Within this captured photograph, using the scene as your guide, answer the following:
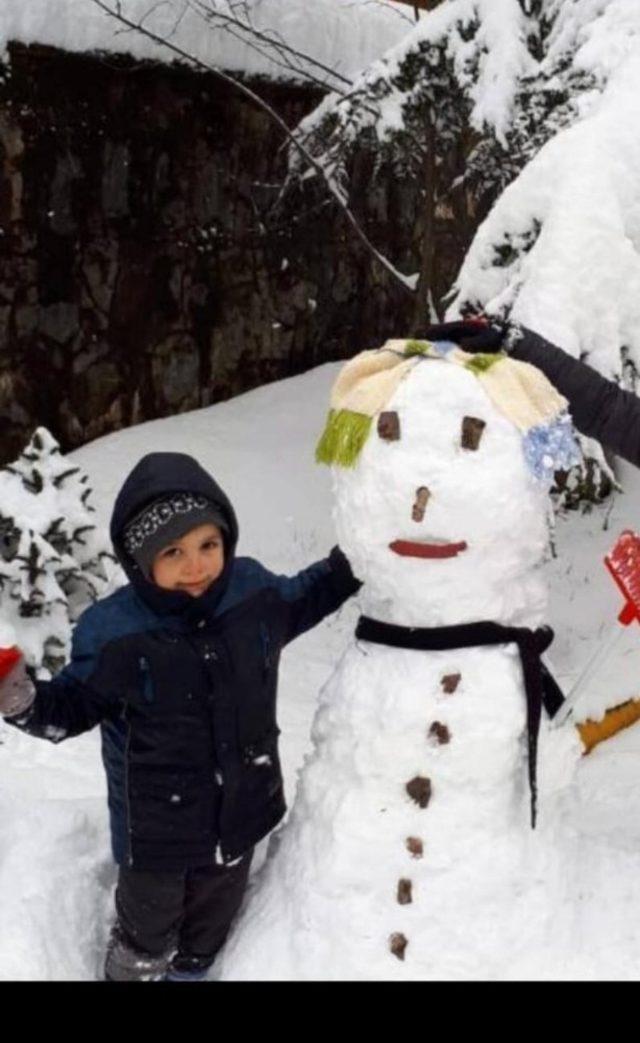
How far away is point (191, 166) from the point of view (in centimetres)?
786

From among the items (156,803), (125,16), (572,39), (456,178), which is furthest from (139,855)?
(125,16)

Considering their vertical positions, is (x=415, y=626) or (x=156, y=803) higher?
(x=415, y=626)

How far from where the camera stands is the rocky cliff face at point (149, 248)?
7.04 m

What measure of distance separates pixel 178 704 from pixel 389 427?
2.56 ft

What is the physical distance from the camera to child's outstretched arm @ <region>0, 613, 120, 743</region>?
2201mm

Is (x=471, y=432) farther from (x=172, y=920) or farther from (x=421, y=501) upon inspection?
(x=172, y=920)

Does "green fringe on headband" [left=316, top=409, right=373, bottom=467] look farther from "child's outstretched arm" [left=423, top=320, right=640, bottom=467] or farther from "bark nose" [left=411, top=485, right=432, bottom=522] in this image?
"child's outstretched arm" [left=423, top=320, right=640, bottom=467]

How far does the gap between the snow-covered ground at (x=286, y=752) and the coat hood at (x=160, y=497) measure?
0.82 metres

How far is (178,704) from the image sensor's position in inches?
94.1

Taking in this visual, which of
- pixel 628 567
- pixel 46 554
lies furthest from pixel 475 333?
A: pixel 46 554

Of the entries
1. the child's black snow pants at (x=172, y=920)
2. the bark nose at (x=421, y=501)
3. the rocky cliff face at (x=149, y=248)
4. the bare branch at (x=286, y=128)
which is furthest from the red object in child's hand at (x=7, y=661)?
the rocky cliff face at (x=149, y=248)

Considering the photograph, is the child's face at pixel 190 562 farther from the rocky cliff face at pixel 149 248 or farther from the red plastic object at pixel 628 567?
the rocky cliff face at pixel 149 248

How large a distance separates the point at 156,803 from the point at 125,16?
6.27 metres
